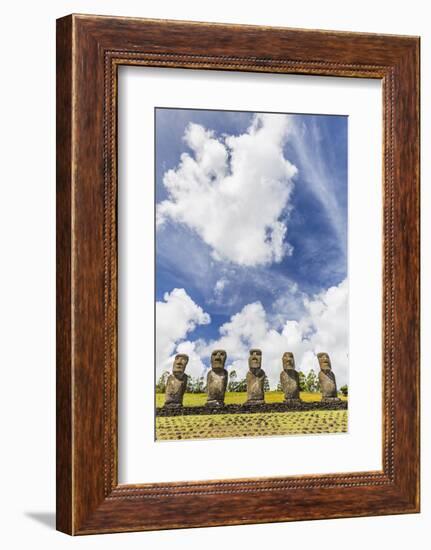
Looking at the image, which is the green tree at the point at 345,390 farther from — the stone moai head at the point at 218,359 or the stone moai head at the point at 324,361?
the stone moai head at the point at 218,359

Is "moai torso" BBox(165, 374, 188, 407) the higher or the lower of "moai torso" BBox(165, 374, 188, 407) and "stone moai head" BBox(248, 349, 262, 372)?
the lower

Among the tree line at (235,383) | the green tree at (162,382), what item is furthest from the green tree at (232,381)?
the green tree at (162,382)

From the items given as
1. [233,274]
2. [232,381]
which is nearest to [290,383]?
[232,381]

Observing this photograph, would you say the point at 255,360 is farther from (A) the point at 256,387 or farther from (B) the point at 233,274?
(B) the point at 233,274

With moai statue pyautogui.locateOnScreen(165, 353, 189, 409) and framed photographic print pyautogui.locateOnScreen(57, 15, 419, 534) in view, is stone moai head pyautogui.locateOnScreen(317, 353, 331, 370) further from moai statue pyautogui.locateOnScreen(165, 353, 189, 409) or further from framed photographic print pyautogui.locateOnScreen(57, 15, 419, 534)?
moai statue pyautogui.locateOnScreen(165, 353, 189, 409)

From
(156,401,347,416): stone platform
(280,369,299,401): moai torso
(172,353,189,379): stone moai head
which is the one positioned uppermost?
(172,353,189,379): stone moai head

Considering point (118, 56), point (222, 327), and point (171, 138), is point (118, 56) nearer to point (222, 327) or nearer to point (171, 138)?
point (171, 138)

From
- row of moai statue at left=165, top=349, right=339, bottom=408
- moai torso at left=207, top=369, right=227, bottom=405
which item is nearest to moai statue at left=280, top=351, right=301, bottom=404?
row of moai statue at left=165, top=349, right=339, bottom=408

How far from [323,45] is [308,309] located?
448 millimetres

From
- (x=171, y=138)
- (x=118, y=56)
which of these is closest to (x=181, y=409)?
(x=171, y=138)

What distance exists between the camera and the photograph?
2.23 meters

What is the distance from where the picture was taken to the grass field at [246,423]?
2.24 meters

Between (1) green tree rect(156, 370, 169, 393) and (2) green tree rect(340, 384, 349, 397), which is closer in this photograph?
(1) green tree rect(156, 370, 169, 393)

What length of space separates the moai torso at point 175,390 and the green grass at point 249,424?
25 mm
